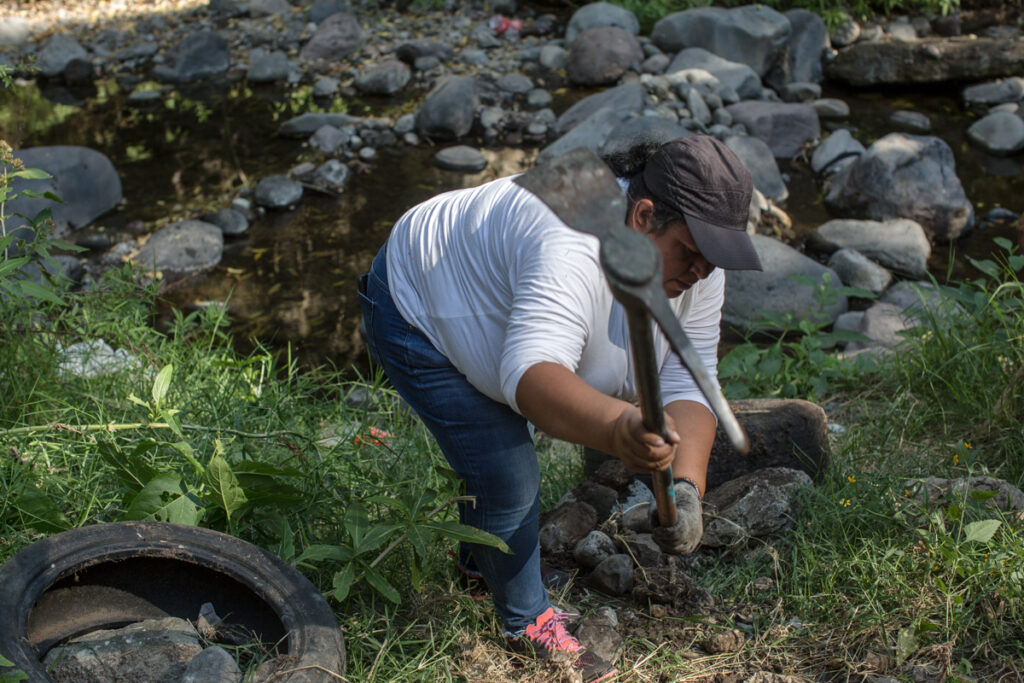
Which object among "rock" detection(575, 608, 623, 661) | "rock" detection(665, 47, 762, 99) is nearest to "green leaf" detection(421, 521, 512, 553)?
"rock" detection(575, 608, 623, 661)

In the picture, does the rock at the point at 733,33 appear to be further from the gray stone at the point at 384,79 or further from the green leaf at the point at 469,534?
the green leaf at the point at 469,534

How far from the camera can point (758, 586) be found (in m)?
2.55

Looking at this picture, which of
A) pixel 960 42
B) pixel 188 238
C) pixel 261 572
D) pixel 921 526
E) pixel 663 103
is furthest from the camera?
pixel 960 42

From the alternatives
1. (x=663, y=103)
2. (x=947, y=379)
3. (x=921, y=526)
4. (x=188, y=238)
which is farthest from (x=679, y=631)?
(x=663, y=103)

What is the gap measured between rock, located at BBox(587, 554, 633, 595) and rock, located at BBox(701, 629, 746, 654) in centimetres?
29

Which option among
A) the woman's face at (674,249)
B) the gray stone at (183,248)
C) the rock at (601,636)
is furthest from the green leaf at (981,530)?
the gray stone at (183,248)

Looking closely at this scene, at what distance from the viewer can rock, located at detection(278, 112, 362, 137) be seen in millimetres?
7656

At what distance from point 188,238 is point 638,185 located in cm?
464

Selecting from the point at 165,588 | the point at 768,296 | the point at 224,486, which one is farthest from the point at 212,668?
the point at 768,296

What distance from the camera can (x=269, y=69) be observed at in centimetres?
892

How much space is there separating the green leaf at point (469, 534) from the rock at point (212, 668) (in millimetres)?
529

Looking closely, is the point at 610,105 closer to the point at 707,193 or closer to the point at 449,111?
the point at 449,111

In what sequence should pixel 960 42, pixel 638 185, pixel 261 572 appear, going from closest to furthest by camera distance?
pixel 638 185
pixel 261 572
pixel 960 42

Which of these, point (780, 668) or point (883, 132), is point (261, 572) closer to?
point (780, 668)
